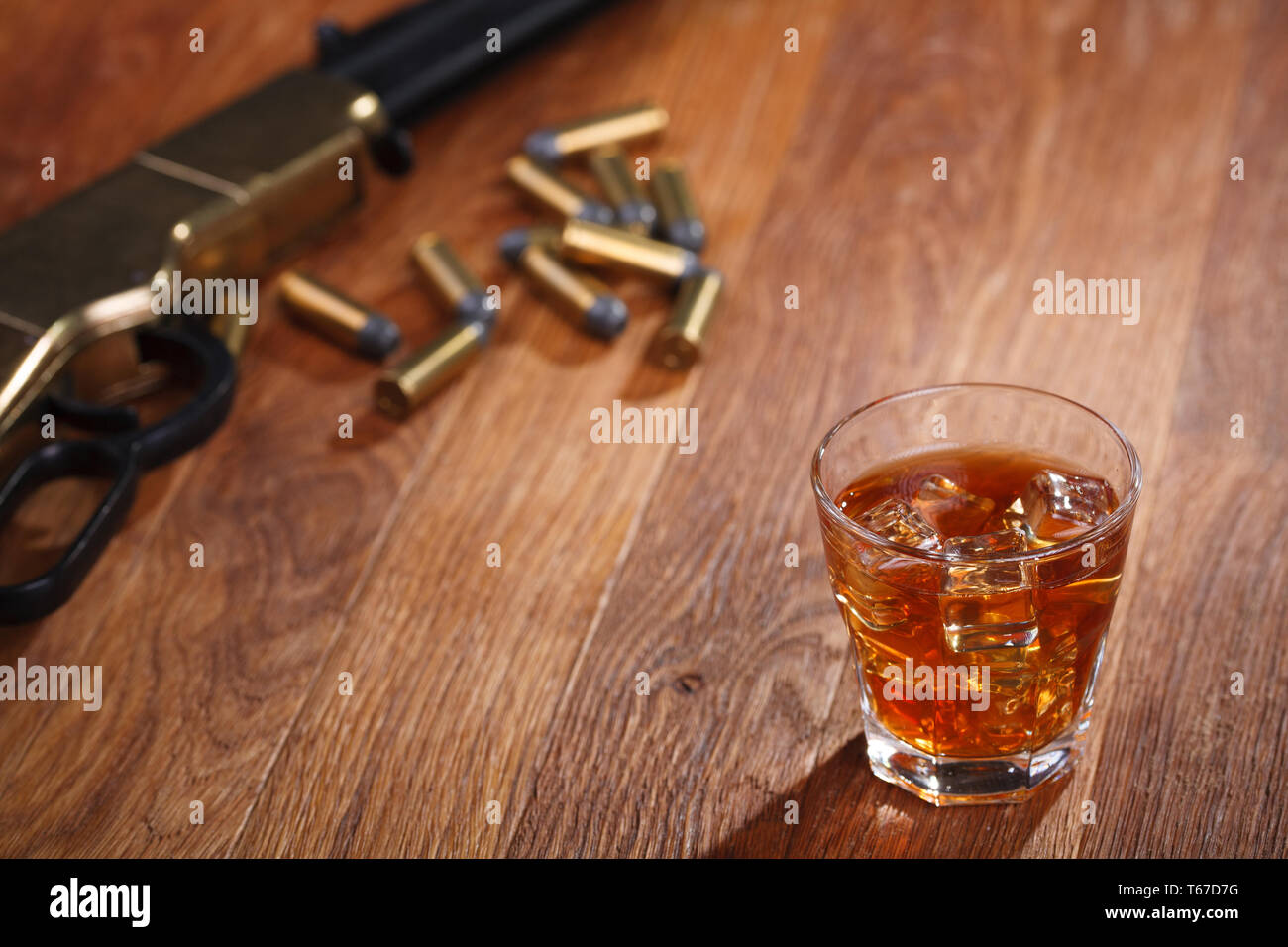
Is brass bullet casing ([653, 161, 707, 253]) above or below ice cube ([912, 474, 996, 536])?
below

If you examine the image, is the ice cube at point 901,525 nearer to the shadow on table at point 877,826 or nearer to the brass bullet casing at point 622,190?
the shadow on table at point 877,826

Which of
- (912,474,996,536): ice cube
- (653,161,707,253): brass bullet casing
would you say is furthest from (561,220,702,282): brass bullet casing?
(912,474,996,536): ice cube

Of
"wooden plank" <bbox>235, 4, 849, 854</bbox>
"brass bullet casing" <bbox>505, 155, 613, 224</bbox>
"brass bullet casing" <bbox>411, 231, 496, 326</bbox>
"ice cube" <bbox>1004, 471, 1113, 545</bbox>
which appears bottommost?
"wooden plank" <bbox>235, 4, 849, 854</bbox>

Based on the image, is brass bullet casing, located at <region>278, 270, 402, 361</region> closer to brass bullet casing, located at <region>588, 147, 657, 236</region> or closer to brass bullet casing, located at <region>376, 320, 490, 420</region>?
brass bullet casing, located at <region>376, 320, 490, 420</region>

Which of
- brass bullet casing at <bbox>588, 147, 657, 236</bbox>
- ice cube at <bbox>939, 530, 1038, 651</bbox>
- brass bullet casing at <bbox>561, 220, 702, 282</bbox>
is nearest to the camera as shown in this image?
ice cube at <bbox>939, 530, 1038, 651</bbox>

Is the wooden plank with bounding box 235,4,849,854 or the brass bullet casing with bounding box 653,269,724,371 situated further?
the brass bullet casing with bounding box 653,269,724,371

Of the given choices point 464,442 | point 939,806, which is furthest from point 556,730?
point 464,442

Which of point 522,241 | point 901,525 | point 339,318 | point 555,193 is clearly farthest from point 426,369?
point 901,525
